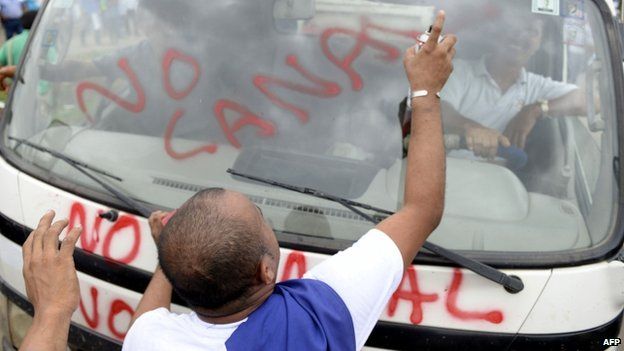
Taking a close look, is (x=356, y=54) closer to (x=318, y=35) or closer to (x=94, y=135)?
(x=318, y=35)

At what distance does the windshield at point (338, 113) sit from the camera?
2096mm

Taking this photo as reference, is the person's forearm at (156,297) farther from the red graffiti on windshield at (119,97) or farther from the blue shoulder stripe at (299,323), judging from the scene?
the red graffiti on windshield at (119,97)

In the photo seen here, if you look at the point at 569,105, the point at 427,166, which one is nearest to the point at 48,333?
the point at 427,166

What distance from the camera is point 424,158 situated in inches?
61.9

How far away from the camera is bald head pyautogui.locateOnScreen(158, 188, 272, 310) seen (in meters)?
1.29

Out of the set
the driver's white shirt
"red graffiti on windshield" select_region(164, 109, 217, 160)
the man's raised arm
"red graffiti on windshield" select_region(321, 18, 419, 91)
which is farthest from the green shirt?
the man's raised arm

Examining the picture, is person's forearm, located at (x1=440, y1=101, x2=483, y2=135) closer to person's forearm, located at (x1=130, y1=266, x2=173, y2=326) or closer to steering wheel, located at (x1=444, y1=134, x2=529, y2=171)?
steering wheel, located at (x1=444, y1=134, x2=529, y2=171)

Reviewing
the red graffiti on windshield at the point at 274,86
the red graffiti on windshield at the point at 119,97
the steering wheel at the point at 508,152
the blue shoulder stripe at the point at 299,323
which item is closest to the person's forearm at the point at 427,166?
the blue shoulder stripe at the point at 299,323

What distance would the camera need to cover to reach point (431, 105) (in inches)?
63.1

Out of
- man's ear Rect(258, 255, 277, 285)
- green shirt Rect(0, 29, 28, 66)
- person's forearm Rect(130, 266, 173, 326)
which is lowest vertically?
green shirt Rect(0, 29, 28, 66)

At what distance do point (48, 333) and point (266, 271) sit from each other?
473mm

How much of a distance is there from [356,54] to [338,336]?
1.24m

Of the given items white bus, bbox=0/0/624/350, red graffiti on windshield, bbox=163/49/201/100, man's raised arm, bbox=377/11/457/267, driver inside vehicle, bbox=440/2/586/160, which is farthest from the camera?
red graffiti on windshield, bbox=163/49/201/100

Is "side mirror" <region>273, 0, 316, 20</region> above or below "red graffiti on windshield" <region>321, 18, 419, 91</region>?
above
